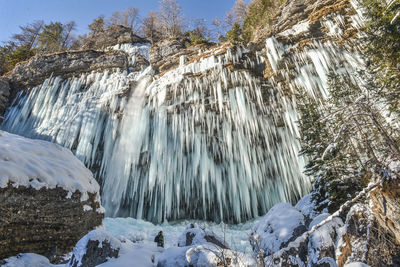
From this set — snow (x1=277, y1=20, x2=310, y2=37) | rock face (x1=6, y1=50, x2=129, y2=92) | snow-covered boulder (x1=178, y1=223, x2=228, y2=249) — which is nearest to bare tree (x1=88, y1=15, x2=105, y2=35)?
rock face (x1=6, y1=50, x2=129, y2=92)

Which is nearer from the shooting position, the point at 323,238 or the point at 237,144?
the point at 323,238

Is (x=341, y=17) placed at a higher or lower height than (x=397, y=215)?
higher

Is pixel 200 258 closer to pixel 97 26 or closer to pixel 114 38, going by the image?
pixel 114 38

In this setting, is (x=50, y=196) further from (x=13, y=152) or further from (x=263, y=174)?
(x=263, y=174)

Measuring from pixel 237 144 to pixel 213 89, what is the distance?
4345 mm

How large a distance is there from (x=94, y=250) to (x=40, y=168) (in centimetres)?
243

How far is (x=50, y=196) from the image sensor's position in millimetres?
4812

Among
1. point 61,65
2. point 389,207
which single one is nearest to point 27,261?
point 389,207

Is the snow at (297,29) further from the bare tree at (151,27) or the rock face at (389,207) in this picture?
the bare tree at (151,27)

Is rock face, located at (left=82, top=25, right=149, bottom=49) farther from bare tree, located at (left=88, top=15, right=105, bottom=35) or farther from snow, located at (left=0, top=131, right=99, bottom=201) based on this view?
snow, located at (left=0, top=131, right=99, bottom=201)

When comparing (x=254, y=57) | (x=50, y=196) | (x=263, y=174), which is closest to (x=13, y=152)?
(x=50, y=196)

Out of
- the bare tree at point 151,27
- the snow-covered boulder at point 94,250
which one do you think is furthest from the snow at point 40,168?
the bare tree at point 151,27

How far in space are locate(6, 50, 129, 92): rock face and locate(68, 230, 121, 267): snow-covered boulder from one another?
17016 mm

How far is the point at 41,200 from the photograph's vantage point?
467 centimetres
